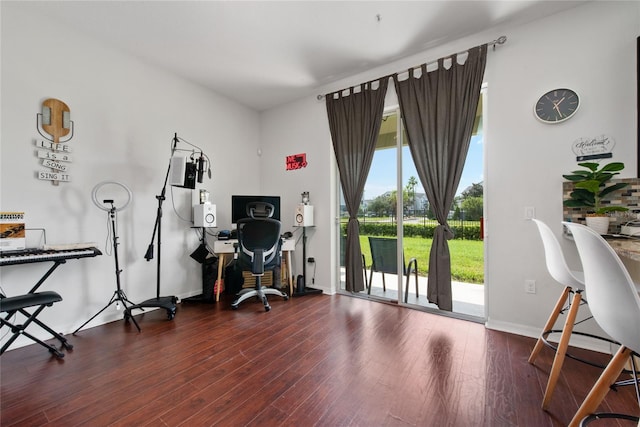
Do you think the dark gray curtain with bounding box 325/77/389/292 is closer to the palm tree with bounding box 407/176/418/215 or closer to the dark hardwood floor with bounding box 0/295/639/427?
the palm tree with bounding box 407/176/418/215

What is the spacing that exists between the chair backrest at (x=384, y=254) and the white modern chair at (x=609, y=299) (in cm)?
206

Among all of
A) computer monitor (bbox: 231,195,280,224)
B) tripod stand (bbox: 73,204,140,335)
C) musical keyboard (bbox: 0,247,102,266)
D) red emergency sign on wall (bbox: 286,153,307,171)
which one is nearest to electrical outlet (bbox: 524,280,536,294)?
red emergency sign on wall (bbox: 286,153,307,171)

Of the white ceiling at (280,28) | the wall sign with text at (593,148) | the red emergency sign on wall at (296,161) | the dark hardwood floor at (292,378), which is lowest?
the dark hardwood floor at (292,378)

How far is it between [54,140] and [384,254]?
3525 millimetres

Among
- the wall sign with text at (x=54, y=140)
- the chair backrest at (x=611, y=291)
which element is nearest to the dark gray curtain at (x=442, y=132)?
the chair backrest at (x=611, y=291)

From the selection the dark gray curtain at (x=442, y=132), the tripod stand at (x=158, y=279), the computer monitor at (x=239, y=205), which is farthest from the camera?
the computer monitor at (x=239, y=205)

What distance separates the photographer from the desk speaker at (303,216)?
3.48 meters

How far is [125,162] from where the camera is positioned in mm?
2713

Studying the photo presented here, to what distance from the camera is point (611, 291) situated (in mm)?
876

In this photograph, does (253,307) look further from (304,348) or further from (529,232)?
(529,232)

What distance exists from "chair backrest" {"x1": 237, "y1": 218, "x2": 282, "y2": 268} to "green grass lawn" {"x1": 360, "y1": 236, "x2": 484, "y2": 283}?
1.62 metres

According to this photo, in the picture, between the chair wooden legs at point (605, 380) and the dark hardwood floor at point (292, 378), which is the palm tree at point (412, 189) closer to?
the dark hardwood floor at point (292, 378)

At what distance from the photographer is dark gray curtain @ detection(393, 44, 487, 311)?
2451 millimetres

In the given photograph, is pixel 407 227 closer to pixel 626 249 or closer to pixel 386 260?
pixel 386 260
